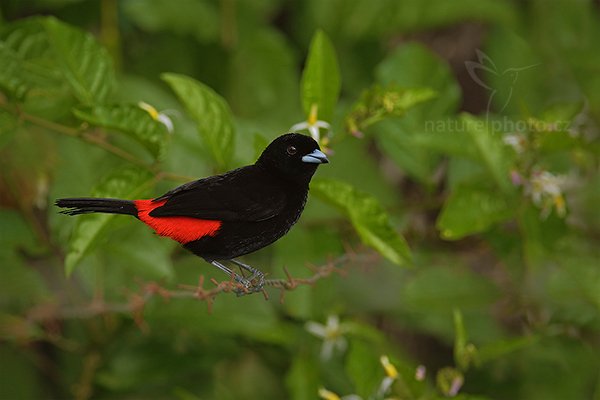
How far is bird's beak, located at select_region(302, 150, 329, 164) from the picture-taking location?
0.81 m

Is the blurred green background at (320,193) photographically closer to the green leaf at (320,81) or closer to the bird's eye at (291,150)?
the green leaf at (320,81)

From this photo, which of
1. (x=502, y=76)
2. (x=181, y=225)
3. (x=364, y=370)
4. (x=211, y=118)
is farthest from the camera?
(x=502, y=76)

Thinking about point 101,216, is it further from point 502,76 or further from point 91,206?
point 502,76

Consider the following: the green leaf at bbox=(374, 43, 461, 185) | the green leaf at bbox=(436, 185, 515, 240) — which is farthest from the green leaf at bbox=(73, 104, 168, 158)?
the green leaf at bbox=(374, 43, 461, 185)

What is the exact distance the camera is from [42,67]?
5.19 feet

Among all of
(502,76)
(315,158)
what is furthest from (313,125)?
(502,76)

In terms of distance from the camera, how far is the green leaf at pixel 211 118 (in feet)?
4.09

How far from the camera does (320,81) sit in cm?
122

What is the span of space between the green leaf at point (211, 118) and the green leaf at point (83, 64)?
0.33 ft

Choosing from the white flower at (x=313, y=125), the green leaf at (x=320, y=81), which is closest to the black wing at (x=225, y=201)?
the white flower at (x=313, y=125)

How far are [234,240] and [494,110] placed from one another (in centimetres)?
176

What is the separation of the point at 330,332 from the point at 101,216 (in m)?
0.82

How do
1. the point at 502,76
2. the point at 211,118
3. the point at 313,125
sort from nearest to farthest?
the point at 313,125 < the point at 211,118 < the point at 502,76

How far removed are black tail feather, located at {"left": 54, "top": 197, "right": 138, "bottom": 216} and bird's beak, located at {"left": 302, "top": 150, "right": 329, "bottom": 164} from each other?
0.52 ft
